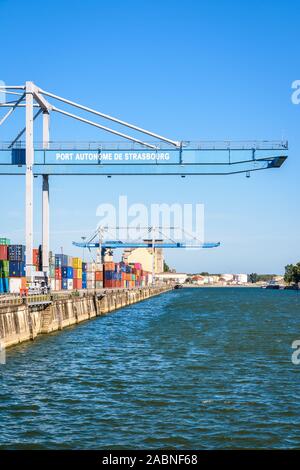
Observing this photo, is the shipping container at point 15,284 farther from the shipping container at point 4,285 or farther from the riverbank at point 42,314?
the riverbank at point 42,314

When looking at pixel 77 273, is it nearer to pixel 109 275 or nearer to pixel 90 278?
pixel 90 278

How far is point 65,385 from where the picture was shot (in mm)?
20828

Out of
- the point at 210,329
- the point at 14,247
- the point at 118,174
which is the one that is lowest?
the point at 210,329

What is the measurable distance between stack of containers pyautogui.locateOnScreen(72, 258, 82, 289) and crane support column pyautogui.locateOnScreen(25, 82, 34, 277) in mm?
44730

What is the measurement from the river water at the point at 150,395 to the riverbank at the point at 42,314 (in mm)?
1008

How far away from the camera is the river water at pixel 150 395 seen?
14.6m

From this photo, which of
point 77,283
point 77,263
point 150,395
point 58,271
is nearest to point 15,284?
point 58,271

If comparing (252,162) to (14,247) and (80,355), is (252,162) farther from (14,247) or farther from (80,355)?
(14,247)

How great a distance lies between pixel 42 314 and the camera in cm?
3900

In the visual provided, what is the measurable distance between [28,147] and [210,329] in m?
17.3

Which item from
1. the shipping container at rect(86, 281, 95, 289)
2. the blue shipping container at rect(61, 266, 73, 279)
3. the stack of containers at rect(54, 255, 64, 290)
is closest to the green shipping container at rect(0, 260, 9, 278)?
the stack of containers at rect(54, 255, 64, 290)

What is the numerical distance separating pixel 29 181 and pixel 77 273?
4789cm

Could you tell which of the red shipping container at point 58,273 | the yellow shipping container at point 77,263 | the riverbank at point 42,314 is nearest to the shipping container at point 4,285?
the riverbank at point 42,314
